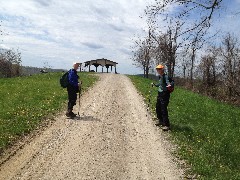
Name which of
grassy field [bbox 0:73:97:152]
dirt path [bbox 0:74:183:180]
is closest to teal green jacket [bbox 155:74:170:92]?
dirt path [bbox 0:74:183:180]

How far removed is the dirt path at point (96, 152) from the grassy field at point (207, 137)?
75cm

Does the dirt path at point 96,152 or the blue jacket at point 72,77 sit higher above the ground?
the blue jacket at point 72,77

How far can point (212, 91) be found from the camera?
2283 inches

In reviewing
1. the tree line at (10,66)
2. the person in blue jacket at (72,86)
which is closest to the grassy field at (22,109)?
the person in blue jacket at (72,86)

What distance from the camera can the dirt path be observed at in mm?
8320

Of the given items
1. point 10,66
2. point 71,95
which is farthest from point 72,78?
point 10,66

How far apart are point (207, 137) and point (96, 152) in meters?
5.26

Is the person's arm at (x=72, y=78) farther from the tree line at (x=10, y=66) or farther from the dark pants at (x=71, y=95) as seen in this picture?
the tree line at (x=10, y=66)

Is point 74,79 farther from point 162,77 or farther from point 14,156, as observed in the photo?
point 14,156

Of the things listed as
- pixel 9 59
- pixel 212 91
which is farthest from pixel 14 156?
pixel 9 59

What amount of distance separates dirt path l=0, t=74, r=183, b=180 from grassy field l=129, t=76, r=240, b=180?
2.46ft

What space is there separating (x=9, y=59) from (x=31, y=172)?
96.2 metres

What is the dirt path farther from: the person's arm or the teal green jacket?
the teal green jacket

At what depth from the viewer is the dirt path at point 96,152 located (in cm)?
832
